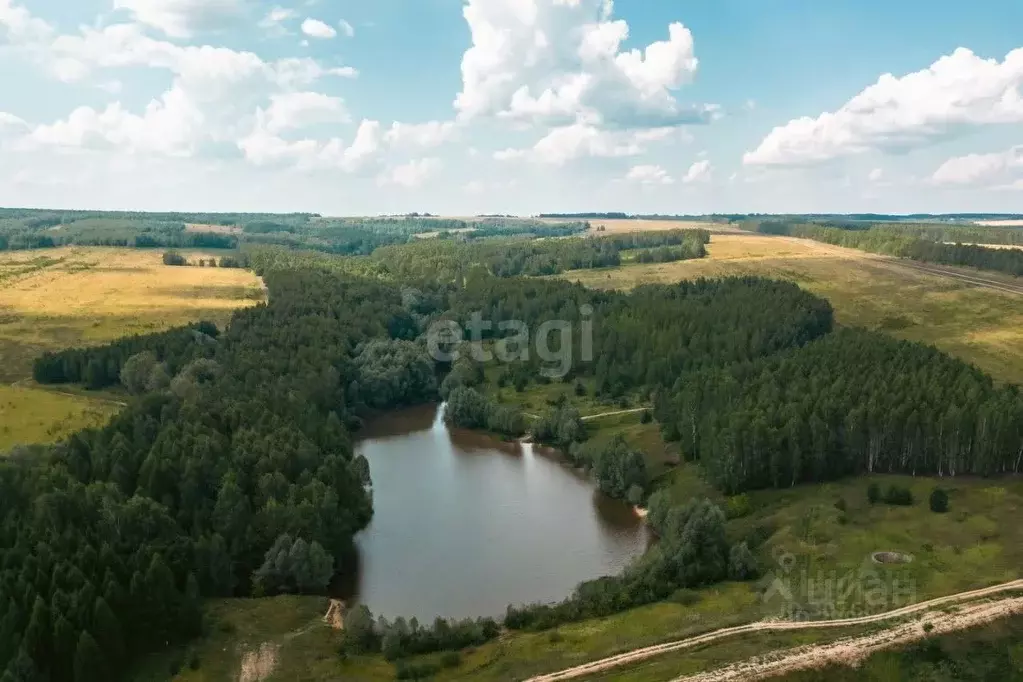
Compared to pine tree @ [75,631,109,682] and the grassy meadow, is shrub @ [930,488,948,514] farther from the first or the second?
the grassy meadow

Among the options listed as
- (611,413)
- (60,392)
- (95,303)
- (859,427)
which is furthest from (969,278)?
(95,303)

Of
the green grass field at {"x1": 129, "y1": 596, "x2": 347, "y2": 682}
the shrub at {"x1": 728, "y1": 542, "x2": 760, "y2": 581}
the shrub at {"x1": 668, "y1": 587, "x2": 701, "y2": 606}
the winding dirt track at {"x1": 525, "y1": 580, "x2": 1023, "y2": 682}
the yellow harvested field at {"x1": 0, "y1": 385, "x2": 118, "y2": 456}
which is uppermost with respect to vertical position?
the yellow harvested field at {"x1": 0, "y1": 385, "x2": 118, "y2": 456}

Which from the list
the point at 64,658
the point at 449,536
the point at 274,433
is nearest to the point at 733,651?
the point at 449,536

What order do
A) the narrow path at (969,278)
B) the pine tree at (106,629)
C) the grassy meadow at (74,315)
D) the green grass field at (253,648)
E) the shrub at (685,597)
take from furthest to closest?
the narrow path at (969,278)
the grassy meadow at (74,315)
the shrub at (685,597)
the green grass field at (253,648)
the pine tree at (106,629)

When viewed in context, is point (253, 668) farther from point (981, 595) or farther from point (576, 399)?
point (576, 399)

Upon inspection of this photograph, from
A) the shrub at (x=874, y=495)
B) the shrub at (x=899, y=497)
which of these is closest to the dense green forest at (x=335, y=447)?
the shrub at (x=874, y=495)

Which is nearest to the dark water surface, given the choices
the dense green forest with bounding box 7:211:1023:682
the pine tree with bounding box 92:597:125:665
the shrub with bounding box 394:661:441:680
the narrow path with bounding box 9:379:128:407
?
the dense green forest with bounding box 7:211:1023:682

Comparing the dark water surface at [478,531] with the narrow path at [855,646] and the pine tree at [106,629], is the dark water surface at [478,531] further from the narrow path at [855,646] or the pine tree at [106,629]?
the narrow path at [855,646]
